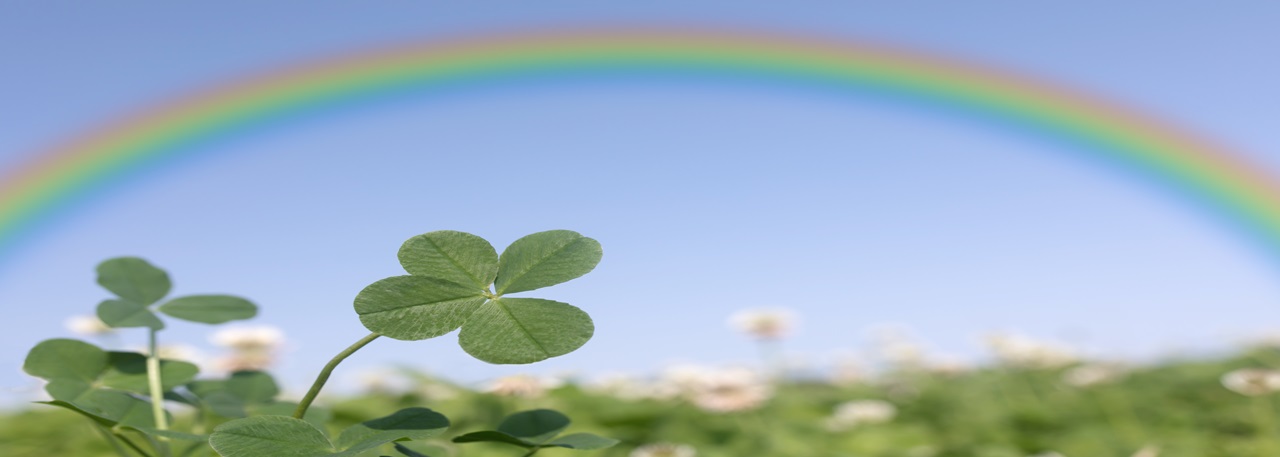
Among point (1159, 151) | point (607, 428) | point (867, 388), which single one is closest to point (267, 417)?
point (607, 428)

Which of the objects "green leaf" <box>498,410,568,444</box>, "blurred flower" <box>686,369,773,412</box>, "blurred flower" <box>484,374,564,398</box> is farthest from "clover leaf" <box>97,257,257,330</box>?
"blurred flower" <box>686,369,773,412</box>

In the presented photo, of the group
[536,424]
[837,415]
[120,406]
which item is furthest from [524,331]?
[837,415]

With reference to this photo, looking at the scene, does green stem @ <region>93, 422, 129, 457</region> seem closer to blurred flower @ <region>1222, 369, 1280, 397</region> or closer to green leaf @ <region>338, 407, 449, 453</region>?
green leaf @ <region>338, 407, 449, 453</region>

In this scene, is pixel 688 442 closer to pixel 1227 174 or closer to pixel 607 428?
pixel 607 428

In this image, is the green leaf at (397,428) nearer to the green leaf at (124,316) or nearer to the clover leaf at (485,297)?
the clover leaf at (485,297)

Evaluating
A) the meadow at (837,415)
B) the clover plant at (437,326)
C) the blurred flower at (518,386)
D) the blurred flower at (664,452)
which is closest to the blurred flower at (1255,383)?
the meadow at (837,415)

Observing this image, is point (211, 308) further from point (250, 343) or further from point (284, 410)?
point (250, 343)

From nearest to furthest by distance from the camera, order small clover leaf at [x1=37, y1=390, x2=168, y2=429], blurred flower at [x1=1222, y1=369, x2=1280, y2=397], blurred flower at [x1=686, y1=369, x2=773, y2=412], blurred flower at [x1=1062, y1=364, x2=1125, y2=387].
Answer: small clover leaf at [x1=37, y1=390, x2=168, y2=429], blurred flower at [x1=1222, y1=369, x2=1280, y2=397], blurred flower at [x1=686, y1=369, x2=773, y2=412], blurred flower at [x1=1062, y1=364, x2=1125, y2=387]
